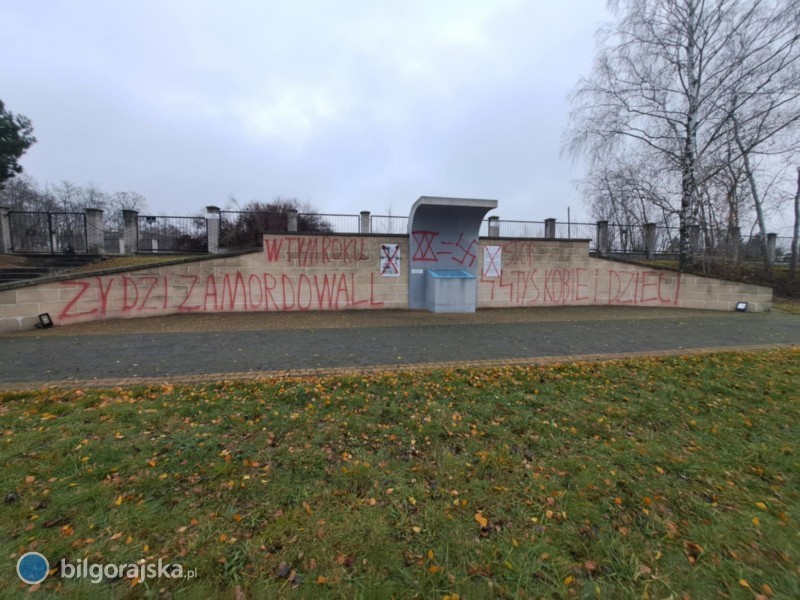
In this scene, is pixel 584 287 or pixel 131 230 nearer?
pixel 584 287

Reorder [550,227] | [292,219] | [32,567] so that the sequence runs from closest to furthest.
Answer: [32,567]
[292,219]
[550,227]

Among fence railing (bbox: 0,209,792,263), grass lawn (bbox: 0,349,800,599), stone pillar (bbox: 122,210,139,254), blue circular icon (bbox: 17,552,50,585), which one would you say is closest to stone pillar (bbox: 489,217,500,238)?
fence railing (bbox: 0,209,792,263)

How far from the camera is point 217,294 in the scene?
1072 cm

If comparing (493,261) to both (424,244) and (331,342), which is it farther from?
(331,342)

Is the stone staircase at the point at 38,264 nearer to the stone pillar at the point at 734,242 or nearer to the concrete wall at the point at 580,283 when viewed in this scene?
the concrete wall at the point at 580,283

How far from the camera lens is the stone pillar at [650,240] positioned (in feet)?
61.6

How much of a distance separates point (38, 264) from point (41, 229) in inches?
147

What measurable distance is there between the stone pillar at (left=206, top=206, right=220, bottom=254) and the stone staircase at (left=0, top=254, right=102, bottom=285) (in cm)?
369

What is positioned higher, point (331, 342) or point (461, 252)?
point (461, 252)

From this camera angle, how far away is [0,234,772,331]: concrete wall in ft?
30.5

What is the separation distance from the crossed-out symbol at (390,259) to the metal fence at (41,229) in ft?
38.7

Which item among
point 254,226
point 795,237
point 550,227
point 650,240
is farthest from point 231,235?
point 795,237

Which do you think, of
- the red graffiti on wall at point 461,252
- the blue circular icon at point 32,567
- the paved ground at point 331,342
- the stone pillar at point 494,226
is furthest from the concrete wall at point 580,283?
the blue circular icon at point 32,567

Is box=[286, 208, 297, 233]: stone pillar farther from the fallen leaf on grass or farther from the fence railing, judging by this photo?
the fallen leaf on grass
